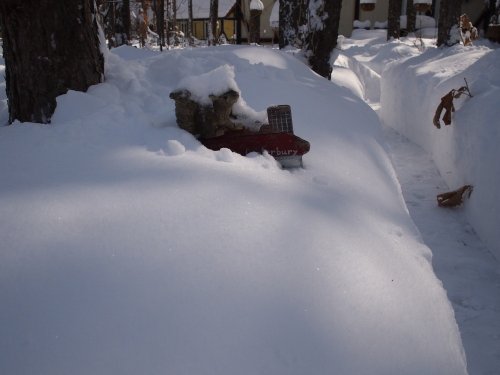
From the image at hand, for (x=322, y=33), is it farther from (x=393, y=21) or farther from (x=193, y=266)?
(x=393, y=21)

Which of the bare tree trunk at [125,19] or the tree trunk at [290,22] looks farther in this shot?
the bare tree trunk at [125,19]

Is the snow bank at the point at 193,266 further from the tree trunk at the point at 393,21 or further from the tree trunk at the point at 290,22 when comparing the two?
the tree trunk at the point at 393,21

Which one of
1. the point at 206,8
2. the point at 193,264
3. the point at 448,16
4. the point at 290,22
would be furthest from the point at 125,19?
the point at 206,8

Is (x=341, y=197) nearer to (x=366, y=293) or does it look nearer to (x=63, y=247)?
(x=366, y=293)

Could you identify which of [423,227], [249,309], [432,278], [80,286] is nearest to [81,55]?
[80,286]

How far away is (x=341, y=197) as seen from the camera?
234 centimetres

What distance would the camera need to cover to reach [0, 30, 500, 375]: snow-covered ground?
3.77 feet

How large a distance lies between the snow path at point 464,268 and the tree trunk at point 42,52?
302 cm

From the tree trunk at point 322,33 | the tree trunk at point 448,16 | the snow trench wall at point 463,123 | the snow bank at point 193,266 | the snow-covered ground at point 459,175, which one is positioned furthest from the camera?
the tree trunk at point 448,16

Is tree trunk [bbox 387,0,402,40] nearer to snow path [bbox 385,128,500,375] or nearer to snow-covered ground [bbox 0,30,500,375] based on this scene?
snow path [bbox 385,128,500,375]

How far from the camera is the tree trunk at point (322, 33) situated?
20.7 ft

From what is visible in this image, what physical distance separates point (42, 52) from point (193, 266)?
2190mm

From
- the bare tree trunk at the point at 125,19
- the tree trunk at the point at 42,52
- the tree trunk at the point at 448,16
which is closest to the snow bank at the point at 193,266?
the tree trunk at the point at 42,52

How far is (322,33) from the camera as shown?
6.40 m
